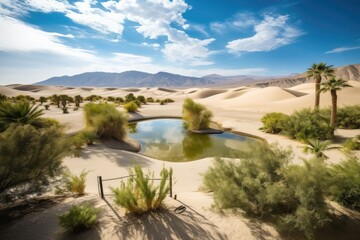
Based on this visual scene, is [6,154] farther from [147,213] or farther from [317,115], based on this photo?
[317,115]

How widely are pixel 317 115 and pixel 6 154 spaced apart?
771 inches

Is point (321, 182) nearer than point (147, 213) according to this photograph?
Yes

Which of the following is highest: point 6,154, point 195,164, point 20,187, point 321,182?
point 6,154

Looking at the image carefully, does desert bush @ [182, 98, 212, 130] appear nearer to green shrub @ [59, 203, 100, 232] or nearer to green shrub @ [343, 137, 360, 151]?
green shrub @ [343, 137, 360, 151]

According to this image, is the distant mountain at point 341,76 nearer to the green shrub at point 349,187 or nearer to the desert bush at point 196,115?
the desert bush at point 196,115

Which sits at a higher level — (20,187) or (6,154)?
(6,154)

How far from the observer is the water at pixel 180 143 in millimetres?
13391

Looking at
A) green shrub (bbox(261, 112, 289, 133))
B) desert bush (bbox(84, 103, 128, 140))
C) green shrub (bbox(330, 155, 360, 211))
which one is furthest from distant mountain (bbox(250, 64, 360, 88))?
green shrub (bbox(330, 155, 360, 211))

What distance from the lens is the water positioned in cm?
1339

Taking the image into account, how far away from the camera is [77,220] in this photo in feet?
14.8

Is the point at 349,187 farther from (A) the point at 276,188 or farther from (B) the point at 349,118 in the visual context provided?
(B) the point at 349,118

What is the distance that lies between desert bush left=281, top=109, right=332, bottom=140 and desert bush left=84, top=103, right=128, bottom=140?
529 inches

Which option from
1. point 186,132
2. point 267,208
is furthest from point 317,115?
point 267,208

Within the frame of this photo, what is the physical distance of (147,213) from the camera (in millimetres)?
5285
